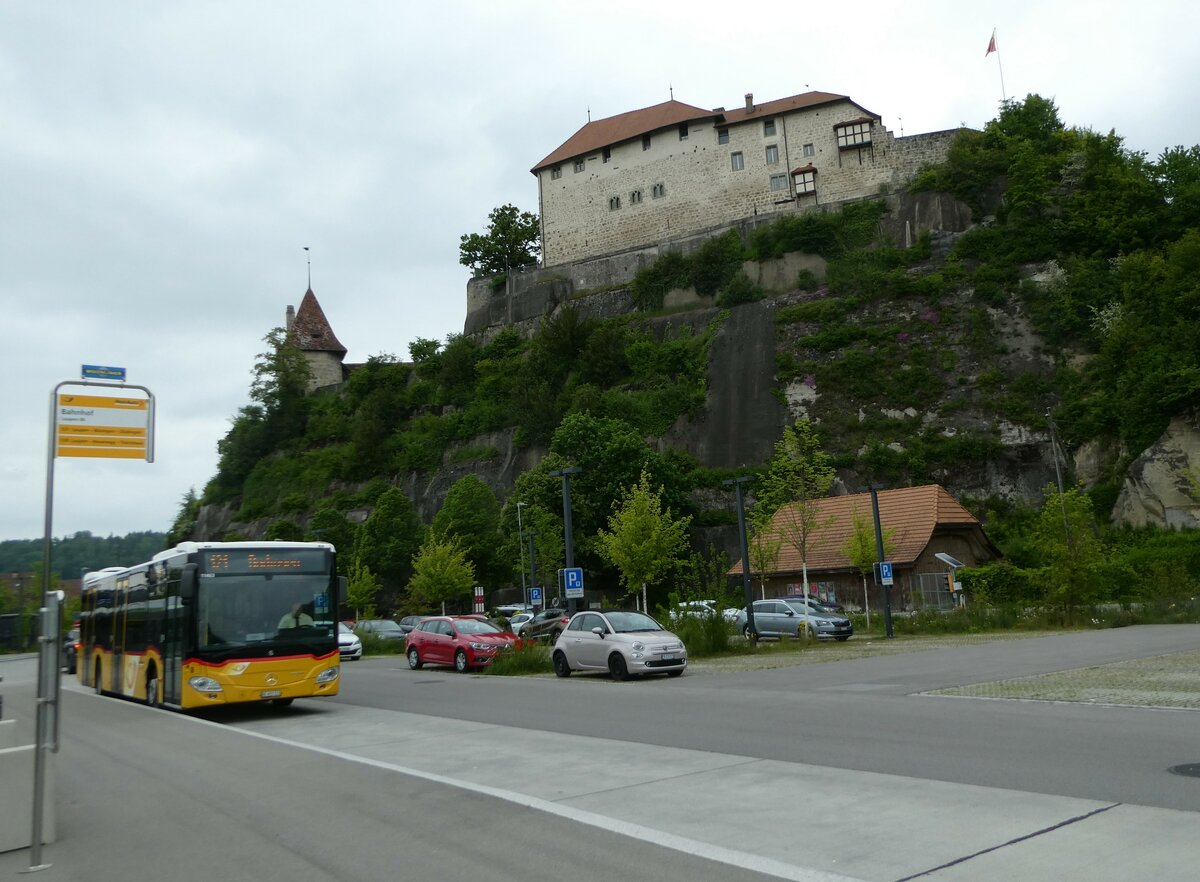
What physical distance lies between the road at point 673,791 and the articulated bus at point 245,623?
68cm

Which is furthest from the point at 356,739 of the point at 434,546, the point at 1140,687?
the point at 434,546

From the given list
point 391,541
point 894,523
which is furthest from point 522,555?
point 894,523

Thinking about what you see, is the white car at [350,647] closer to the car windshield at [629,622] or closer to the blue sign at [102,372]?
the car windshield at [629,622]

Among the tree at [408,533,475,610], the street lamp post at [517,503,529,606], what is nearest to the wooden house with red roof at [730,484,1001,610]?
the street lamp post at [517,503,529,606]

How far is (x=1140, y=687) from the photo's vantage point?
557 inches

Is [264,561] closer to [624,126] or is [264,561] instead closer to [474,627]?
[474,627]

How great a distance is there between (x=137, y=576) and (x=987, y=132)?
68849 mm

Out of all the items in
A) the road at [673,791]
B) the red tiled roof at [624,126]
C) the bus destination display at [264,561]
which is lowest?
the road at [673,791]

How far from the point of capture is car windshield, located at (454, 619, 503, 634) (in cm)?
2708

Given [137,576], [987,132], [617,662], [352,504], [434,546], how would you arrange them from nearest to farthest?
[137,576] → [617,662] → [434,546] → [987,132] → [352,504]

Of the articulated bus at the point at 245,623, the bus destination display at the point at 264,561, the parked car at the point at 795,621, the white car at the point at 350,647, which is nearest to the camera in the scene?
the articulated bus at the point at 245,623

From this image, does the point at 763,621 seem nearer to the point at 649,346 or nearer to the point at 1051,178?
the point at 649,346

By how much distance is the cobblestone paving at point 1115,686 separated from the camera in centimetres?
1281

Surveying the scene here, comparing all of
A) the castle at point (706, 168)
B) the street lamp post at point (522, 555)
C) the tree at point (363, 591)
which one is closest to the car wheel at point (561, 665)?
the street lamp post at point (522, 555)
